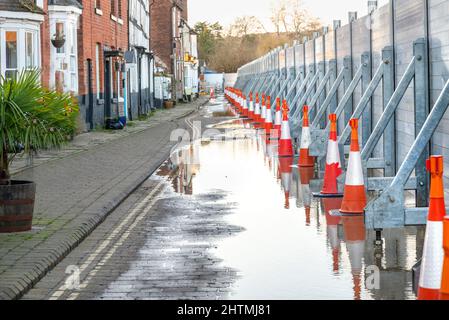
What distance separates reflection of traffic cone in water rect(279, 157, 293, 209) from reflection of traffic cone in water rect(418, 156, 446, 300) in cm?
670

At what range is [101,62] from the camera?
38156mm

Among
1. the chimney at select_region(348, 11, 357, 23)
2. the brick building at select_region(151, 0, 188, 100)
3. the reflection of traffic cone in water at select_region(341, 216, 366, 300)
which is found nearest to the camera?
the reflection of traffic cone in water at select_region(341, 216, 366, 300)

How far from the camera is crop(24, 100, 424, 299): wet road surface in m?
8.30

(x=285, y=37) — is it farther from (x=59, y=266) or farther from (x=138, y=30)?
(x=59, y=266)

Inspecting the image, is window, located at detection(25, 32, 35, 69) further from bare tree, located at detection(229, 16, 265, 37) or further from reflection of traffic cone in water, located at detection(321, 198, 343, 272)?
bare tree, located at detection(229, 16, 265, 37)

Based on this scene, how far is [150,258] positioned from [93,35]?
27.1m

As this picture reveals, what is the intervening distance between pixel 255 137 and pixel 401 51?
14.0 meters

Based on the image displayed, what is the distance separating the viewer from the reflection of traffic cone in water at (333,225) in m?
9.79

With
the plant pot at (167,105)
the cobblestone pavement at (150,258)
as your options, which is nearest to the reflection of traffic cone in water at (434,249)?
the cobblestone pavement at (150,258)

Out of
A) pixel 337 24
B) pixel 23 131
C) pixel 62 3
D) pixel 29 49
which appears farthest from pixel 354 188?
pixel 62 3

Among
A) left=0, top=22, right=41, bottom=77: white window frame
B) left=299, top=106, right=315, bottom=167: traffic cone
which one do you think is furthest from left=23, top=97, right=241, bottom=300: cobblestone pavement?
left=0, top=22, right=41, bottom=77: white window frame

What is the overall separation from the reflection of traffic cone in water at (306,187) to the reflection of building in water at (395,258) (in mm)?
1361

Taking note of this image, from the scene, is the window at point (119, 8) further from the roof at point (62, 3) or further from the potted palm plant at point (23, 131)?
the potted palm plant at point (23, 131)

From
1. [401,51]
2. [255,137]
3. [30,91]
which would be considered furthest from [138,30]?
[30,91]
